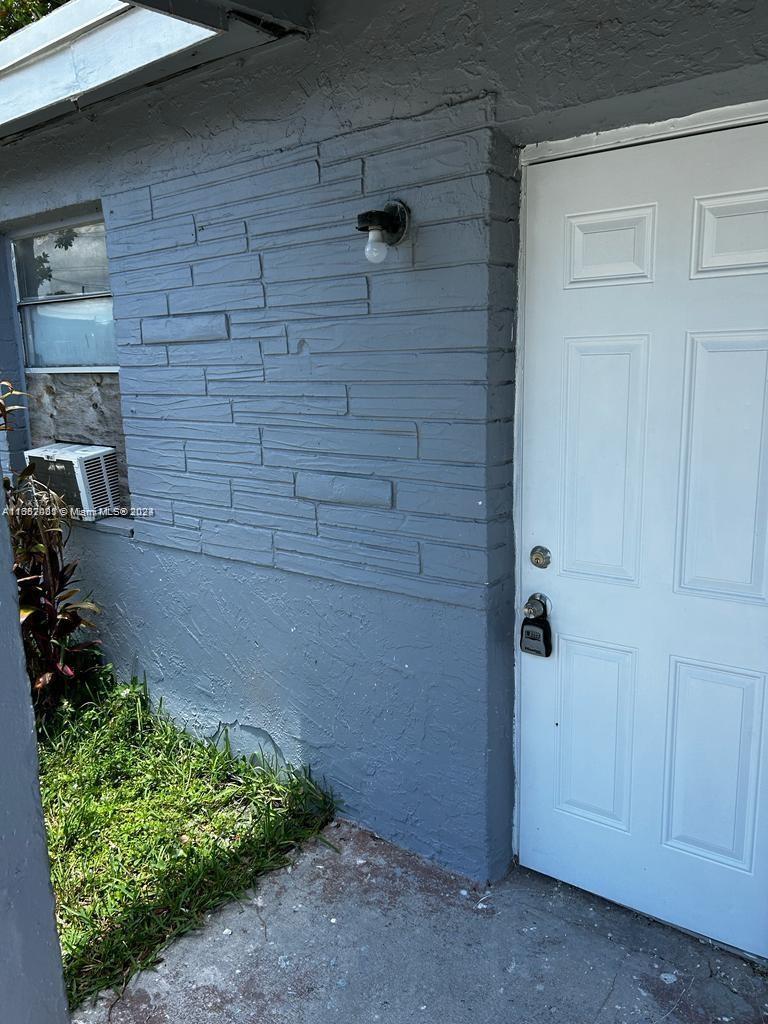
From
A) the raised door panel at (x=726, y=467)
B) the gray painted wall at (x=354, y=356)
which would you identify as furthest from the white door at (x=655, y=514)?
the gray painted wall at (x=354, y=356)

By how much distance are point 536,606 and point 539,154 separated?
1.43m

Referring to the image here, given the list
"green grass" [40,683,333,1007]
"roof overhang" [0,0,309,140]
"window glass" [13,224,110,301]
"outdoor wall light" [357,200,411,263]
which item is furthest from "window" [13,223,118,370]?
"outdoor wall light" [357,200,411,263]

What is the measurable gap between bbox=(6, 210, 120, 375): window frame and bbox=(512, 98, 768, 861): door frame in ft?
7.20

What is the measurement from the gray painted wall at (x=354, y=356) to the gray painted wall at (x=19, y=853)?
4.95ft

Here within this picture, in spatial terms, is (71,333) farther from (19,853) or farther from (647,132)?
(19,853)

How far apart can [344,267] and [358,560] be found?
1049 millimetres

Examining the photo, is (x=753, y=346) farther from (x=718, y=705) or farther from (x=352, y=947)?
(x=352, y=947)

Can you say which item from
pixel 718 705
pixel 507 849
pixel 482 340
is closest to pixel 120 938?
pixel 507 849

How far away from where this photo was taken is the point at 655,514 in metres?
2.31

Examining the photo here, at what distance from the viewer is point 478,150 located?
2.28 m

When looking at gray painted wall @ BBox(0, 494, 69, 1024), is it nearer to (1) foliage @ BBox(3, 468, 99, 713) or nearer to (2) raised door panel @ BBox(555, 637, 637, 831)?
(2) raised door panel @ BBox(555, 637, 637, 831)

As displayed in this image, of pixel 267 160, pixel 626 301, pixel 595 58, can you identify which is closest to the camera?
pixel 595 58

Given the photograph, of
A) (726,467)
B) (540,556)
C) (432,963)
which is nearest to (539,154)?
(726,467)

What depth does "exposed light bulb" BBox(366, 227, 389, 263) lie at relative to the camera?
2.42 metres
